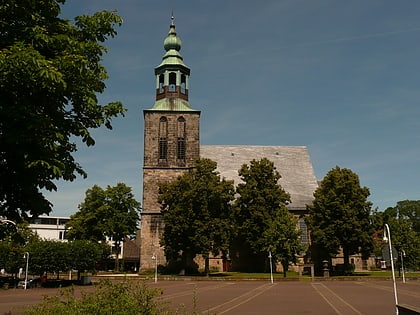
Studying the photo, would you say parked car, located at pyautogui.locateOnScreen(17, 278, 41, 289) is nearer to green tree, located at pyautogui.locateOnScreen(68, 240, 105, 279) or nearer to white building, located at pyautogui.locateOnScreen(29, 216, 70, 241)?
green tree, located at pyautogui.locateOnScreen(68, 240, 105, 279)

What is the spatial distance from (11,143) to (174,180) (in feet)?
144

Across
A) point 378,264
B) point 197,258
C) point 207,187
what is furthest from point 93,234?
point 378,264

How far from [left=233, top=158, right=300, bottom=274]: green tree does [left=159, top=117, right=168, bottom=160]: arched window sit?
32.6 ft

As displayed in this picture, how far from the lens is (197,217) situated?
44.9 m

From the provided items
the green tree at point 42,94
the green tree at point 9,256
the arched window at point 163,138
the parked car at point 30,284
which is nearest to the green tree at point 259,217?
the arched window at point 163,138

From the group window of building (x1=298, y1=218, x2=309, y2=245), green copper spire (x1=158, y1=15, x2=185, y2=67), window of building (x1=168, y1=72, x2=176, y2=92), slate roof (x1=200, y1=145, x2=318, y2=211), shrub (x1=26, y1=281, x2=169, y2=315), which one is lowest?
shrub (x1=26, y1=281, x2=169, y2=315)

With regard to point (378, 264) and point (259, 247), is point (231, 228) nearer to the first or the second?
point (259, 247)

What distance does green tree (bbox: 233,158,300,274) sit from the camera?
4400 centimetres

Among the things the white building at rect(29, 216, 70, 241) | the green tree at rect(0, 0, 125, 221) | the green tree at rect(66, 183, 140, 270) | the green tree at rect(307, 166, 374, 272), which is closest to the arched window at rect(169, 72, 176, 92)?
the green tree at rect(66, 183, 140, 270)

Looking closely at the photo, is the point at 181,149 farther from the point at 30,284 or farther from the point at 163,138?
the point at 30,284

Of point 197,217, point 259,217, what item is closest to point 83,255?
point 197,217

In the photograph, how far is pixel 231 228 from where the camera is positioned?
151ft

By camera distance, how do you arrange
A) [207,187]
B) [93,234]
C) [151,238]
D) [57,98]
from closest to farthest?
[57,98] < [207,187] < [151,238] < [93,234]

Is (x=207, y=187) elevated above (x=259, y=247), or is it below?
above
